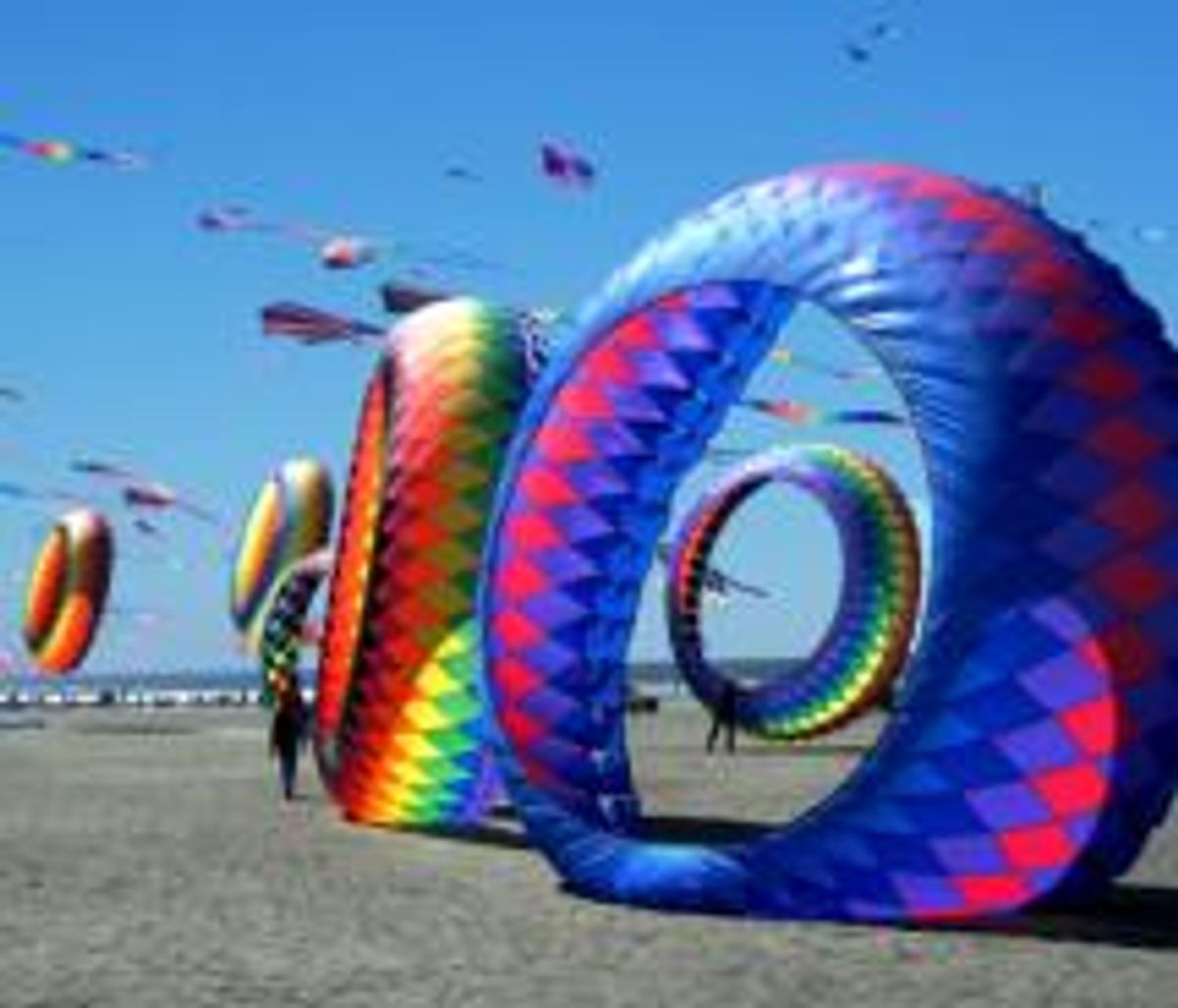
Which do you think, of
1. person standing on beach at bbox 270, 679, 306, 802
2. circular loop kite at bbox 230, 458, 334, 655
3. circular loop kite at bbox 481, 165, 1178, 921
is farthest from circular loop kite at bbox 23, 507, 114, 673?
circular loop kite at bbox 481, 165, 1178, 921

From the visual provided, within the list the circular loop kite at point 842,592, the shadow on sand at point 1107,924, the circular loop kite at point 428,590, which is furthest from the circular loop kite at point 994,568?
the circular loop kite at point 842,592

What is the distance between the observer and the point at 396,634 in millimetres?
20219

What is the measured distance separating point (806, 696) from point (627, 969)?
971 inches

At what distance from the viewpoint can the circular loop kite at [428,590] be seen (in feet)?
66.2

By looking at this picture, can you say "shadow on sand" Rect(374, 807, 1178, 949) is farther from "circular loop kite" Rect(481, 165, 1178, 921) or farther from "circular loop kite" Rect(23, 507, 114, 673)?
"circular loop kite" Rect(23, 507, 114, 673)

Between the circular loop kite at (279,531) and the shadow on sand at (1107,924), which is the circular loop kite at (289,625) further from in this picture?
the circular loop kite at (279,531)

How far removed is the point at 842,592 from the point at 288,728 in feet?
36.9

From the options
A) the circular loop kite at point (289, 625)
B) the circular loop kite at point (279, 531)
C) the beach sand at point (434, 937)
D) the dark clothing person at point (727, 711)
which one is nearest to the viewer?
the beach sand at point (434, 937)

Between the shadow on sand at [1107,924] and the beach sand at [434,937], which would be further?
the shadow on sand at [1107,924]

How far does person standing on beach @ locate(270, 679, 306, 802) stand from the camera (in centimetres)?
2636

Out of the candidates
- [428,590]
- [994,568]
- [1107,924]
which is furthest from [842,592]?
[994,568]

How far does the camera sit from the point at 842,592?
35.3 metres

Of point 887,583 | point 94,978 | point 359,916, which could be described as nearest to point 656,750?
point 887,583

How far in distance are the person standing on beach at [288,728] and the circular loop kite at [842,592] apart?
33.8ft
